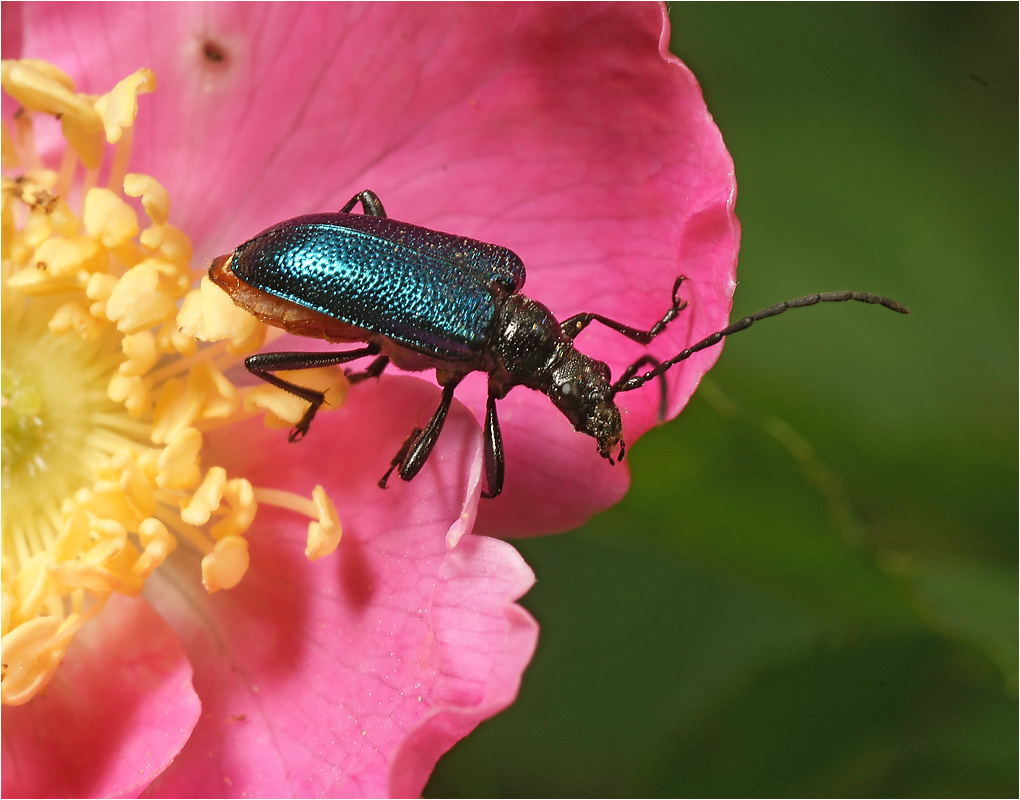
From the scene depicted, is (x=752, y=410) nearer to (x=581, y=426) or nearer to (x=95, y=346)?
(x=581, y=426)

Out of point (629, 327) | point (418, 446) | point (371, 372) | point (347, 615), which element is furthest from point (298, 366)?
point (629, 327)

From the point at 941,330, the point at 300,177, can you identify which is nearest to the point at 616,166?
the point at 300,177

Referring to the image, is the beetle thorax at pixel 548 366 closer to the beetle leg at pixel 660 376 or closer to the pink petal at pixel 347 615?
the beetle leg at pixel 660 376

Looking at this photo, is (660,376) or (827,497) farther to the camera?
(827,497)

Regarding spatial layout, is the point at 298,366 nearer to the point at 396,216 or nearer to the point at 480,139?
the point at 396,216

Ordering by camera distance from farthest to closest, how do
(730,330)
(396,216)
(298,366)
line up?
1. (396,216)
2. (298,366)
3. (730,330)

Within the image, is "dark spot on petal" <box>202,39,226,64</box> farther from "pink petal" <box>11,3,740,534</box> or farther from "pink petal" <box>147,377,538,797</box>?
"pink petal" <box>147,377,538,797</box>
